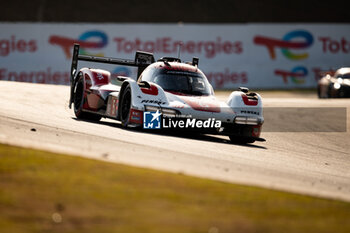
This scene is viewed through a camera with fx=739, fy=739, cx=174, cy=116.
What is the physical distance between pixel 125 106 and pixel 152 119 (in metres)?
0.95

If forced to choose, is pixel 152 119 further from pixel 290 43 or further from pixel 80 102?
pixel 290 43

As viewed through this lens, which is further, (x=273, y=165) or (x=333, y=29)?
(x=333, y=29)

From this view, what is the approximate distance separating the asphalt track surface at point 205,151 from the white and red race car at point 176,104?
27 centimetres

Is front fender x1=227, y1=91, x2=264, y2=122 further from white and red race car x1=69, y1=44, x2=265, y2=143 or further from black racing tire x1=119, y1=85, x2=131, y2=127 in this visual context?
black racing tire x1=119, y1=85, x2=131, y2=127

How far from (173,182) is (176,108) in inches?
182

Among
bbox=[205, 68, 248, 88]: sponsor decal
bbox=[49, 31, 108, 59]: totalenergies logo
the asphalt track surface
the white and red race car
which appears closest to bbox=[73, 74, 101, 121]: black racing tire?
the white and red race car

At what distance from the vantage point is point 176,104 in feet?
37.4

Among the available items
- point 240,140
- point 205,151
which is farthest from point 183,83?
point 205,151

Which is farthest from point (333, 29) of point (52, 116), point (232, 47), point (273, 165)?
point (273, 165)

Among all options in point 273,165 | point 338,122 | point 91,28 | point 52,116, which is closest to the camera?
point 273,165

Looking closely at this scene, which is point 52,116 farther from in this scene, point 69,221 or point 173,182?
Result: point 69,221

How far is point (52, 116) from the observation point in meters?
13.0

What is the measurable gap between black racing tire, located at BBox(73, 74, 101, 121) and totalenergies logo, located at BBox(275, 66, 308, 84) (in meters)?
17.8

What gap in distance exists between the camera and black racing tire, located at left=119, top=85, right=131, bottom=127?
11.9 metres
